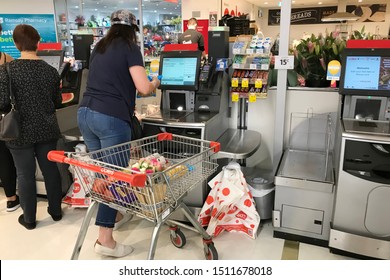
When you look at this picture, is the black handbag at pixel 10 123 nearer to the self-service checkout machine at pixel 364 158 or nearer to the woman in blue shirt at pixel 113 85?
the woman in blue shirt at pixel 113 85

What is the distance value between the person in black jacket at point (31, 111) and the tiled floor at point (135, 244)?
0.16m

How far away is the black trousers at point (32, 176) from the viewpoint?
2.71 meters

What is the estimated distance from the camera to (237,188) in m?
2.62

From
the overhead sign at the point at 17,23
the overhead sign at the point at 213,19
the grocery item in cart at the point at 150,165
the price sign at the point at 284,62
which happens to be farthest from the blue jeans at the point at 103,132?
the overhead sign at the point at 213,19

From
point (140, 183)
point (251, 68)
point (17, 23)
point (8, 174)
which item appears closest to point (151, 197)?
point (140, 183)

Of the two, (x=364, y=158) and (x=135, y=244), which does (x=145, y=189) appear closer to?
(x=135, y=244)

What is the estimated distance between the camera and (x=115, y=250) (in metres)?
2.38

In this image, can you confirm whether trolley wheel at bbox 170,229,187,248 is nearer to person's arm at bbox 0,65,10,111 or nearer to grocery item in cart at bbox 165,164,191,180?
grocery item in cart at bbox 165,164,191,180

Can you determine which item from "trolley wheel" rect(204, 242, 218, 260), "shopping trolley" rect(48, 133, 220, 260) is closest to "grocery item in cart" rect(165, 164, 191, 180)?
"shopping trolley" rect(48, 133, 220, 260)

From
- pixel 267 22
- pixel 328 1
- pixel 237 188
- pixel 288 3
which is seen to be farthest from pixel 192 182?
pixel 267 22

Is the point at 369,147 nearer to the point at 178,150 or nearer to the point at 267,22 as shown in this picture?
the point at 178,150

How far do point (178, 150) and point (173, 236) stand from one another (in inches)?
26.2

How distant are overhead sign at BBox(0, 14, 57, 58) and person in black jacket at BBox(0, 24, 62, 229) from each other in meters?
4.67
